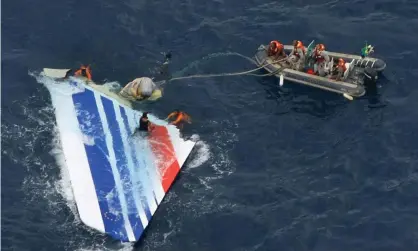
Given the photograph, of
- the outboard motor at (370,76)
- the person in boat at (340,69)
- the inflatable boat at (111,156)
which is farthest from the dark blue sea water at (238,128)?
the person in boat at (340,69)

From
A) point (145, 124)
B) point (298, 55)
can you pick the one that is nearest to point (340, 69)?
point (298, 55)

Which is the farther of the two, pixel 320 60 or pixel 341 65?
pixel 320 60

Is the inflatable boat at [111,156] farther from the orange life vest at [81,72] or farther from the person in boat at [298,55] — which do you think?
the person in boat at [298,55]

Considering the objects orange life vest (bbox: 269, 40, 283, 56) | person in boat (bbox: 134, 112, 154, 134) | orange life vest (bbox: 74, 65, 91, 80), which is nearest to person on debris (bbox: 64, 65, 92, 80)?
orange life vest (bbox: 74, 65, 91, 80)

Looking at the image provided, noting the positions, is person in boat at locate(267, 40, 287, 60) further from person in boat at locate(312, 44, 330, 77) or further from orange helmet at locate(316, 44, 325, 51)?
orange helmet at locate(316, 44, 325, 51)

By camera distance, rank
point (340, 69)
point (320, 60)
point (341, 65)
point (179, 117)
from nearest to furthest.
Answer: point (179, 117) < point (340, 69) < point (341, 65) < point (320, 60)

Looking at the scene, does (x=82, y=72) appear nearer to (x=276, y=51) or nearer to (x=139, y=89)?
(x=139, y=89)
